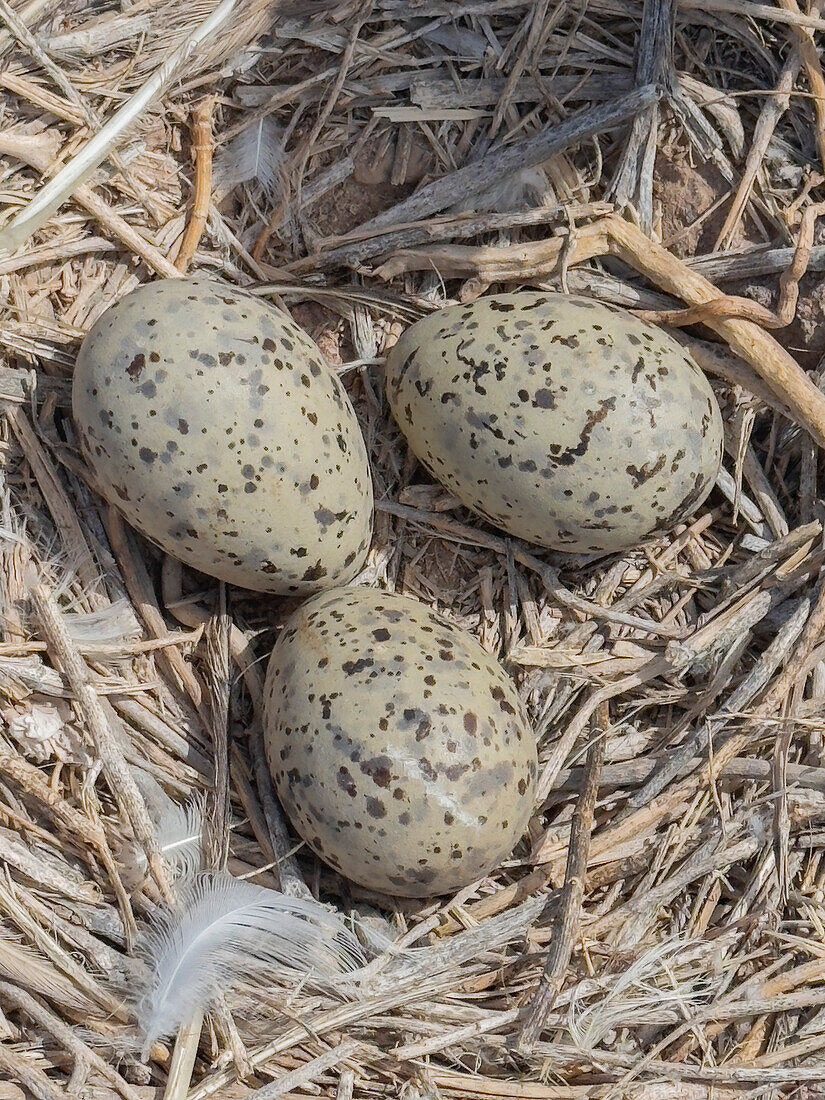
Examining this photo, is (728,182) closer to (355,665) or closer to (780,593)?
(780,593)

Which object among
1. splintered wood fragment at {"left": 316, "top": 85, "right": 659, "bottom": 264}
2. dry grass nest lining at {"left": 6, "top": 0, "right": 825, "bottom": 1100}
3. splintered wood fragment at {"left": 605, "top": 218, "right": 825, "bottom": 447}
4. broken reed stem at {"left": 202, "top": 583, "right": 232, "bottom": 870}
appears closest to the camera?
dry grass nest lining at {"left": 6, "top": 0, "right": 825, "bottom": 1100}

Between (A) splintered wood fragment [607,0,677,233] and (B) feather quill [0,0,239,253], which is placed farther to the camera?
(A) splintered wood fragment [607,0,677,233]

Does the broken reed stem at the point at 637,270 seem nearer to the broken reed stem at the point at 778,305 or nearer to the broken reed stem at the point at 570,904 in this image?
the broken reed stem at the point at 778,305

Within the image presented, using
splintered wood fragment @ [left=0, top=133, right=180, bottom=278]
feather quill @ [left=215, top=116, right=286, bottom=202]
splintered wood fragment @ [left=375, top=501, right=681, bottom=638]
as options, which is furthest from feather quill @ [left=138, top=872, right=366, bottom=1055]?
feather quill @ [left=215, top=116, right=286, bottom=202]

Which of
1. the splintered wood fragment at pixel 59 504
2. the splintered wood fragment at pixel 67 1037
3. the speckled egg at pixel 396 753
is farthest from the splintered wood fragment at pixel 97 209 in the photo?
the splintered wood fragment at pixel 67 1037

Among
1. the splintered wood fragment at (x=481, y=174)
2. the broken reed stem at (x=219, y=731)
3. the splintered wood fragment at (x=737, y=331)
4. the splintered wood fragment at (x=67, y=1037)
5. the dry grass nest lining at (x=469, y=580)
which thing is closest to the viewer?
the splintered wood fragment at (x=67, y=1037)

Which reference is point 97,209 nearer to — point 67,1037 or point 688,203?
point 688,203

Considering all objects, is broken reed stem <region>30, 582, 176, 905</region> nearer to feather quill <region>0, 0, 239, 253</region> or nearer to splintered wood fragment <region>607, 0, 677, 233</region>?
feather quill <region>0, 0, 239, 253</region>
